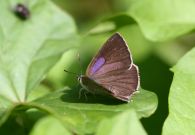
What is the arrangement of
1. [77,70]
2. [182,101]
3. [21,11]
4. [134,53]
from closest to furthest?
[182,101], [21,11], [77,70], [134,53]

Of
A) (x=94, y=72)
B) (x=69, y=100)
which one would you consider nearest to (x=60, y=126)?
(x=69, y=100)

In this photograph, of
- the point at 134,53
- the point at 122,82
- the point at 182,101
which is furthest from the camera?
the point at 134,53

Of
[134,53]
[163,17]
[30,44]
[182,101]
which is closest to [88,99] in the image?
[182,101]

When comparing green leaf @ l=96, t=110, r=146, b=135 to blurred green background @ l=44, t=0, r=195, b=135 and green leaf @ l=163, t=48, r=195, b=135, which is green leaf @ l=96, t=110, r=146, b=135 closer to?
Answer: green leaf @ l=163, t=48, r=195, b=135

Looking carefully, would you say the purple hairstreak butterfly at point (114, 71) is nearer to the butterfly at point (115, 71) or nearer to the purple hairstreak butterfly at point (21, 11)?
the butterfly at point (115, 71)

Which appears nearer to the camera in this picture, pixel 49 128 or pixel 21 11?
pixel 49 128

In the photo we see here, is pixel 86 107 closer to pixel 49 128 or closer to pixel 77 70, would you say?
pixel 49 128

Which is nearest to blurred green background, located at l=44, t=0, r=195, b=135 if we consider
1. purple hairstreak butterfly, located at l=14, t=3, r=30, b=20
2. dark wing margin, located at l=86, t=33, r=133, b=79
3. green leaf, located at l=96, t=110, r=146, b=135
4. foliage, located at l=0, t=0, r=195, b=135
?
foliage, located at l=0, t=0, r=195, b=135

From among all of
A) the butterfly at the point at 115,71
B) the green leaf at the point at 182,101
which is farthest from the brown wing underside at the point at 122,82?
the green leaf at the point at 182,101
